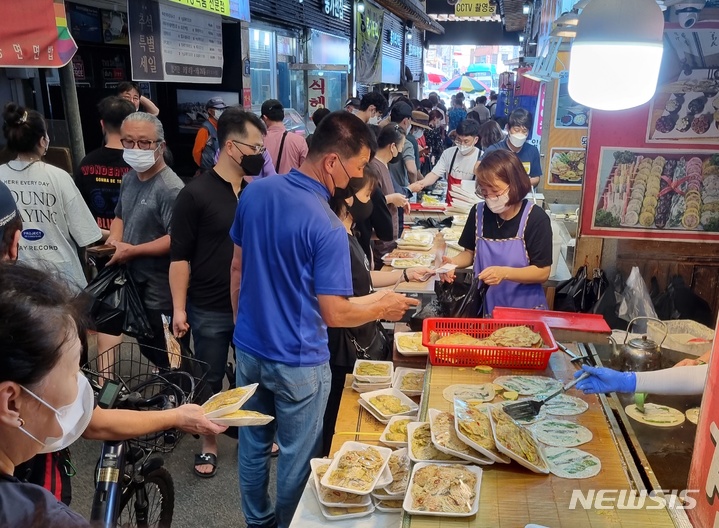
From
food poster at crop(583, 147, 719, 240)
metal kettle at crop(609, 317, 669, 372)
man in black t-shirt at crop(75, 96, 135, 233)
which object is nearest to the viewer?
metal kettle at crop(609, 317, 669, 372)

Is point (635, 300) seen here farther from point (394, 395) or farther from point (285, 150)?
point (285, 150)

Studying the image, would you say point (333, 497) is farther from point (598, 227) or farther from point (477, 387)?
point (598, 227)

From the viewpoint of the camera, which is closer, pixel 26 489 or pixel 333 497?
pixel 26 489

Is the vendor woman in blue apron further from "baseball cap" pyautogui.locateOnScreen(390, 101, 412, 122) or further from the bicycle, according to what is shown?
"baseball cap" pyautogui.locateOnScreen(390, 101, 412, 122)

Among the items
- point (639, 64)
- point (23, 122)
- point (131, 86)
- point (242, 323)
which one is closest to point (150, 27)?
point (131, 86)

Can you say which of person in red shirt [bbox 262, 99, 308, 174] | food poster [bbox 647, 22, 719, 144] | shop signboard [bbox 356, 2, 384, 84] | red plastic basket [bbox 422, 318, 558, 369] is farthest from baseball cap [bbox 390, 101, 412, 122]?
shop signboard [bbox 356, 2, 384, 84]

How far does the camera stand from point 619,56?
241 centimetres

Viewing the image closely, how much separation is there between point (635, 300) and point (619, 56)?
263 centimetres

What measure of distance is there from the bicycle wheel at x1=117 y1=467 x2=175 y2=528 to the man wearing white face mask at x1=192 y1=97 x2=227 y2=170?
194 inches

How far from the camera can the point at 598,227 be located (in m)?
4.55

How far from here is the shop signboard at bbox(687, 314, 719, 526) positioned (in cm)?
136

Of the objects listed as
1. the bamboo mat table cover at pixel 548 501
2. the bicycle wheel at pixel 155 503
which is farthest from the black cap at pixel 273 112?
the bamboo mat table cover at pixel 548 501

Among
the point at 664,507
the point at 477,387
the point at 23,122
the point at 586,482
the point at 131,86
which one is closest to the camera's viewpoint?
the point at 664,507

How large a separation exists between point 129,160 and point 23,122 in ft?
2.29
